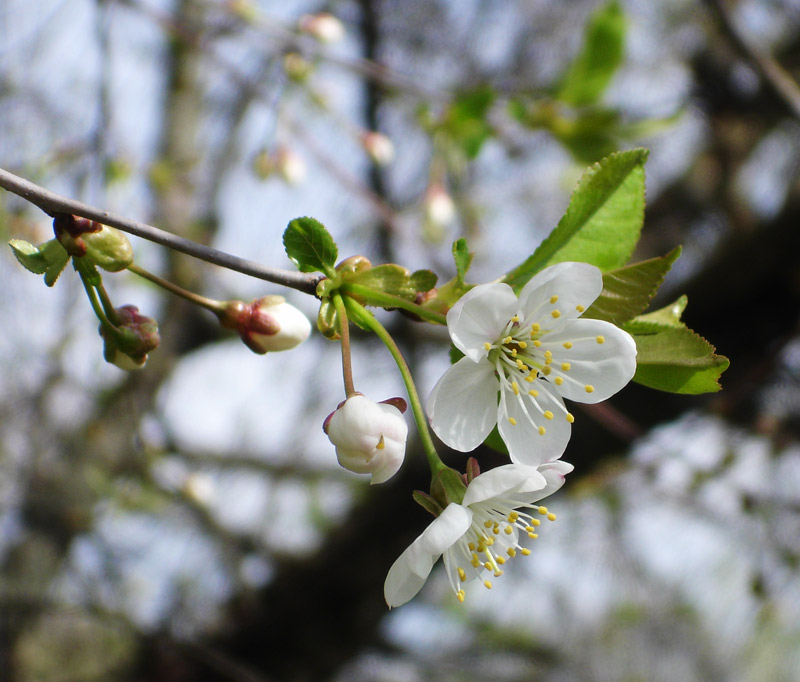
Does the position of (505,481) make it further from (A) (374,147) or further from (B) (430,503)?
(A) (374,147)

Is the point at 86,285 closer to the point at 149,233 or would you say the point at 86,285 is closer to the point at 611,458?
the point at 149,233

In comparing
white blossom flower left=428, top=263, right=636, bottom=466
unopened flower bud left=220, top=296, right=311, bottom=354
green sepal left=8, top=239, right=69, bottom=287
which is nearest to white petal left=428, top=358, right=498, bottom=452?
white blossom flower left=428, top=263, right=636, bottom=466

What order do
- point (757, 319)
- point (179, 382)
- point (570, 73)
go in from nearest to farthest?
point (570, 73) < point (757, 319) < point (179, 382)

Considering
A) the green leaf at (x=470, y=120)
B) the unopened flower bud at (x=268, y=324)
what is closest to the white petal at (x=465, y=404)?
the unopened flower bud at (x=268, y=324)

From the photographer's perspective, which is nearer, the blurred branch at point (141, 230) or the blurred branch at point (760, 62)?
the blurred branch at point (141, 230)

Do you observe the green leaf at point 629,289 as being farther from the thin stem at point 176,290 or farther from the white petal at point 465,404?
the thin stem at point 176,290

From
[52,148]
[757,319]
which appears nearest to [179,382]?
[52,148]
